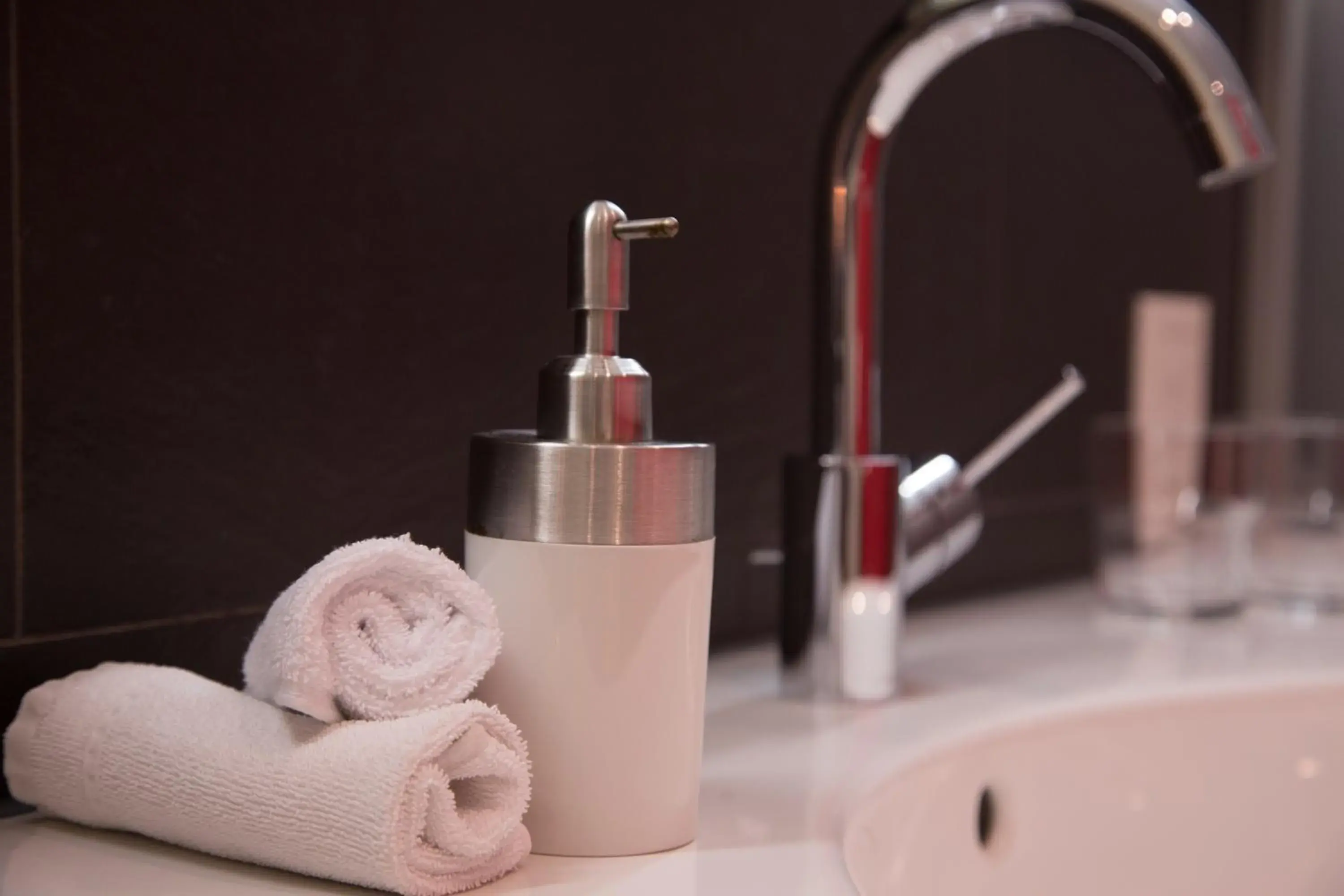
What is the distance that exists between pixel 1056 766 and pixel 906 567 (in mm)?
117

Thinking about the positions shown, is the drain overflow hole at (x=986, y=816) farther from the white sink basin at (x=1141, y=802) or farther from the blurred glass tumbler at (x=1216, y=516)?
the blurred glass tumbler at (x=1216, y=516)

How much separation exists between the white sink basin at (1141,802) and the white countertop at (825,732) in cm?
1

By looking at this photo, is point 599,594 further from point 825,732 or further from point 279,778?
point 825,732

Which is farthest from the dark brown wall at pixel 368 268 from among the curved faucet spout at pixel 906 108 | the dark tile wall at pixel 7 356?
the curved faucet spout at pixel 906 108

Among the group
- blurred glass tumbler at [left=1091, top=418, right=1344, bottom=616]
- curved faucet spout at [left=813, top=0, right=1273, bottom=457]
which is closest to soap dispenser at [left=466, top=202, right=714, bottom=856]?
curved faucet spout at [left=813, top=0, right=1273, bottom=457]

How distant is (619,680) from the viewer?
0.43 meters

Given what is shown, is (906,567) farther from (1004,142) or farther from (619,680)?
(1004,142)

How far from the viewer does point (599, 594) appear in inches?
16.7

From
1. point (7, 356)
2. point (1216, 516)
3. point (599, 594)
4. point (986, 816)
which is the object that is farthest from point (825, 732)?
point (1216, 516)

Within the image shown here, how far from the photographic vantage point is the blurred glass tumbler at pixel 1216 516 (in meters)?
0.97

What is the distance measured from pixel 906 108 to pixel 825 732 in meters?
0.30

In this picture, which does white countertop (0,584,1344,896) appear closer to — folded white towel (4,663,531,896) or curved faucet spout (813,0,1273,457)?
folded white towel (4,663,531,896)

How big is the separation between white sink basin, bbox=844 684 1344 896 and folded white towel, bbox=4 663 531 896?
20 cm

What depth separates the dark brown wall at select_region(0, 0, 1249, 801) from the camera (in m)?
0.50
